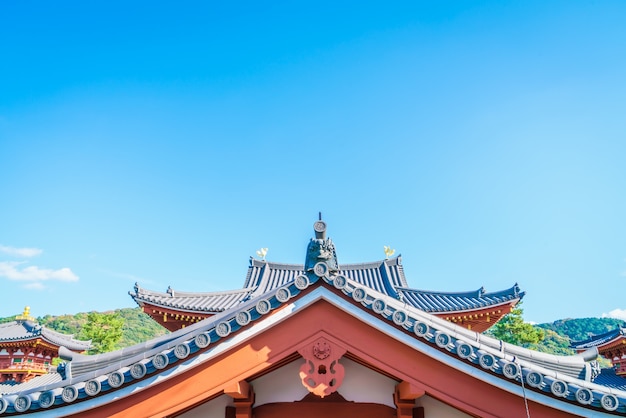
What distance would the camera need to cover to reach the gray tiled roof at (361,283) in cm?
1518

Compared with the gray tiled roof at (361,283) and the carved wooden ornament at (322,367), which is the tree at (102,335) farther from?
the carved wooden ornament at (322,367)

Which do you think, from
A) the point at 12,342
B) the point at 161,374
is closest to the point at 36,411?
the point at 161,374

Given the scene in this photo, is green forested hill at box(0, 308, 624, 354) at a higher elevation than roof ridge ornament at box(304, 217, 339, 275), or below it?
higher

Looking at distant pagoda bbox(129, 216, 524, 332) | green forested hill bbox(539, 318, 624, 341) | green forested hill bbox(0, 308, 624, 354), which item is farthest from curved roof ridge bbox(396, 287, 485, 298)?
green forested hill bbox(539, 318, 624, 341)

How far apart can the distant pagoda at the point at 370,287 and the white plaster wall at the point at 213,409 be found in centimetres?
644

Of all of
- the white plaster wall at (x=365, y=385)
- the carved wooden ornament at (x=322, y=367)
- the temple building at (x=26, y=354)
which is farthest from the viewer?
the temple building at (x=26, y=354)

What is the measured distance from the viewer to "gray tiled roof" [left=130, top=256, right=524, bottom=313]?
1518 centimetres

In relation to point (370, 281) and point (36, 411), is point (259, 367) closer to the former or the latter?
point (36, 411)

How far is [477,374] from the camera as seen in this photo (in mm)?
4852

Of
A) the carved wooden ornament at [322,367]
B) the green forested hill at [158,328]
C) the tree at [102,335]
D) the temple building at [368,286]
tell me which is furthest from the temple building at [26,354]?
the green forested hill at [158,328]

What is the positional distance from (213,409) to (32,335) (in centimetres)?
2456

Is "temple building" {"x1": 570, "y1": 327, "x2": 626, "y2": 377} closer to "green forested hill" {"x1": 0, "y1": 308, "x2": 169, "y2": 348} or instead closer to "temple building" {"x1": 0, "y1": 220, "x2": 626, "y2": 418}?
"temple building" {"x1": 0, "y1": 220, "x2": 626, "y2": 418}

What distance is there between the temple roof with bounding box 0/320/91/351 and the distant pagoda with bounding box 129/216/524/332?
13.0 meters

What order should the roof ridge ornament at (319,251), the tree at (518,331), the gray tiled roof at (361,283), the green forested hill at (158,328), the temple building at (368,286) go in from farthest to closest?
the green forested hill at (158,328) < the tree at (518,331) < the gray tiled roof at (361,283) < the temple building at (368,286) < the roof ridge ornament at (319,251)
